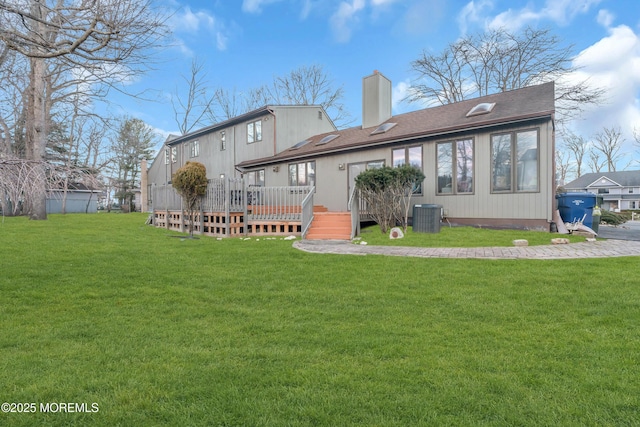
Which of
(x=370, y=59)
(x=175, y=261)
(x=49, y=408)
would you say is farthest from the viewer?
(x=370, y=59)

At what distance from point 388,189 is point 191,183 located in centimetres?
596

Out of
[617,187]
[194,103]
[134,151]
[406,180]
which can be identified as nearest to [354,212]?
[406,180]

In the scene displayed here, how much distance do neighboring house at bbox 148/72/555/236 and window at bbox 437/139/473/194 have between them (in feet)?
0.10

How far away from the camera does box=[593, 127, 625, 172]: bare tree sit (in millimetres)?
36031

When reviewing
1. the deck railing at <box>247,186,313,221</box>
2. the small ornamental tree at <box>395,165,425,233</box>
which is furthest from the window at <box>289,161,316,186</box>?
the small ornamental tree at <box>395,165,425,233</box>

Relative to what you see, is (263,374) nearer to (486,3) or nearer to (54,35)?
(54,35)

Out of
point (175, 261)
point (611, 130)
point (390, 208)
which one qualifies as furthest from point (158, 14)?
point (611, 130)

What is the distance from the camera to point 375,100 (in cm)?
1458

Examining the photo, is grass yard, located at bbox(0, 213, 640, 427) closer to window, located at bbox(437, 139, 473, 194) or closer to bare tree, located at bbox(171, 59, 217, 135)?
window, located at bbox(437, 139, 473, 194)

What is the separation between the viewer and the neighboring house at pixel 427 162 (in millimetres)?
9172

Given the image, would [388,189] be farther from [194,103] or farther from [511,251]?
[194,103]

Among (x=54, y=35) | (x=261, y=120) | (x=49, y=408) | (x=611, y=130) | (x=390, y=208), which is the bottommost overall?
(x=49, y=408)

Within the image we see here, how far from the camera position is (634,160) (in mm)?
36375

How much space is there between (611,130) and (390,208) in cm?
3875
